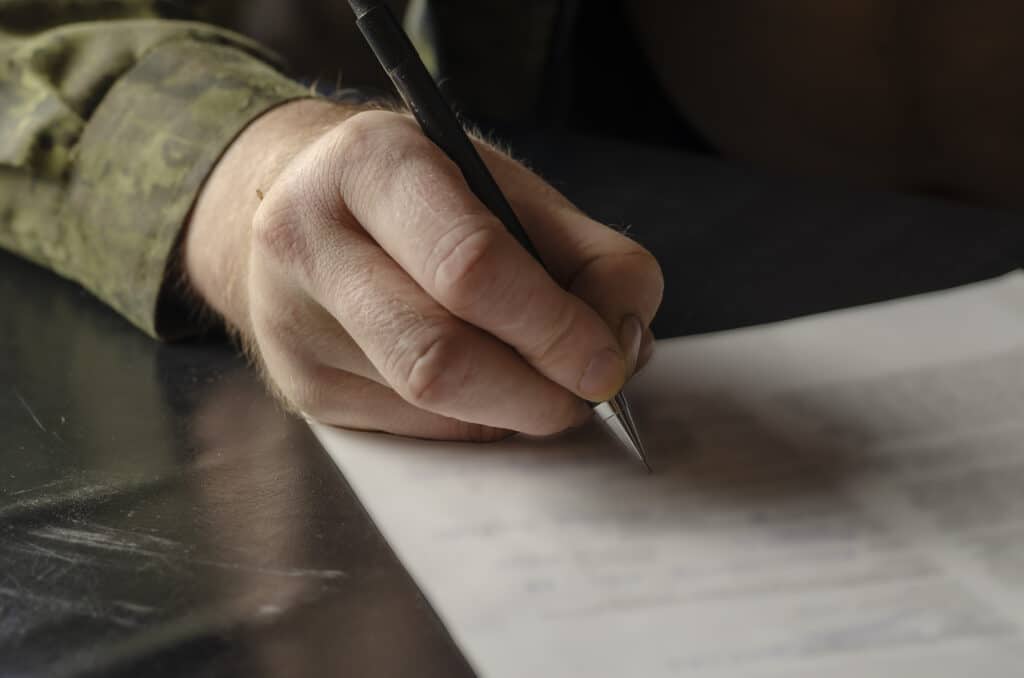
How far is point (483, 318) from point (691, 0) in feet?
2.57

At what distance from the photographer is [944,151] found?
43.0 inches

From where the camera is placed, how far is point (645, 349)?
0.55m

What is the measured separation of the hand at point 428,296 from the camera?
0.45m

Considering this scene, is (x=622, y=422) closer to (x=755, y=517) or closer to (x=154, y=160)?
(x=755, y=517)

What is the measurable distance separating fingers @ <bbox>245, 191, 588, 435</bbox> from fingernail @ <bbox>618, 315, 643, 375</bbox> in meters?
0.03

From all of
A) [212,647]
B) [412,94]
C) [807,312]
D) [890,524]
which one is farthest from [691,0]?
[212,647]

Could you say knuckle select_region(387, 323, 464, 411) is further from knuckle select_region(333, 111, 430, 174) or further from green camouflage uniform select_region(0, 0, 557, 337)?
green camouflage uniform select_region(0, 0, 557, 337)

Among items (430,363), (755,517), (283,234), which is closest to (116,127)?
(283,234)

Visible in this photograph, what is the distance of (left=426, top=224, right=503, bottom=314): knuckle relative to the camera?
17.5 inches

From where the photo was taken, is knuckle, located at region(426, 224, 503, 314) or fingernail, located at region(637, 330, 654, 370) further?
fingernail, located at region(637, 330, 654, 370)

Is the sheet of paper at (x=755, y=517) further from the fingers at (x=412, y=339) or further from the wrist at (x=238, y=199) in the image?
the wrist at (x=238, y=199)

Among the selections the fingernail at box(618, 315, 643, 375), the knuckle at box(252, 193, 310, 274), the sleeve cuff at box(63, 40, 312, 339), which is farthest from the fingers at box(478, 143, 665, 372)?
the sleeve cuff at box(63, 40, 312, 339)

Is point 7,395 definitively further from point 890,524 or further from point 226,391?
point 890,524

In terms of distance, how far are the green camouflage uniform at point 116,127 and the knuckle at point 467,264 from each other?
0.27m
